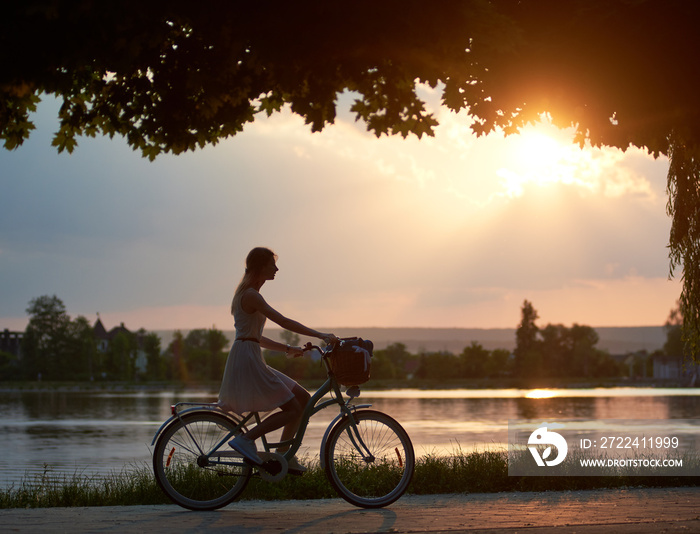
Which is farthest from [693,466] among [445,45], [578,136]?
[445,45]

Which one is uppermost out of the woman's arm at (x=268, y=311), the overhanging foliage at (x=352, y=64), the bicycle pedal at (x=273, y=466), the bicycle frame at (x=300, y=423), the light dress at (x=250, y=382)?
the overhanging foliage at (x=352, y=64)

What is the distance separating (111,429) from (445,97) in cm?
2928

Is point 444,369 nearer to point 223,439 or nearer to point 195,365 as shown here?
point 195,365

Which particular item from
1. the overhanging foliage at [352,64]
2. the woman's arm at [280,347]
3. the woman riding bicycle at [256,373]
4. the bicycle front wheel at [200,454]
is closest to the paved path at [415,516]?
the bicycle front wheel at [200,454]

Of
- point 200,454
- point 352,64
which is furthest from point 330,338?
point 352,64

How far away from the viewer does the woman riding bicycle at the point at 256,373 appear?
22.6ft

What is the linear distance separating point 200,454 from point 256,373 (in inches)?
35.1

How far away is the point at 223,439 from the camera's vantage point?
7.13m

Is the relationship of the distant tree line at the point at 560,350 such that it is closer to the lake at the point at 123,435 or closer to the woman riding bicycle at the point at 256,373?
the lake at the point at 123,435

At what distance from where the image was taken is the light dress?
6875 millimetres

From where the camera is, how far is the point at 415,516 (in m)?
6.68

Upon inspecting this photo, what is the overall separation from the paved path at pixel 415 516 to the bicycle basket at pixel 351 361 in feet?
3.44

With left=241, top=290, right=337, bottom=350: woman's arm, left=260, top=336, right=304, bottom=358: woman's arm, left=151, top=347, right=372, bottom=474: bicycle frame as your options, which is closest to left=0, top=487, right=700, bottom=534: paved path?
left=151, top=347, right=372, bottom=474: bicycle frame

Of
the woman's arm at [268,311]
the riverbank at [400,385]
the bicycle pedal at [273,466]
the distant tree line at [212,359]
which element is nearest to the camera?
the woman's arm at [268,311]
